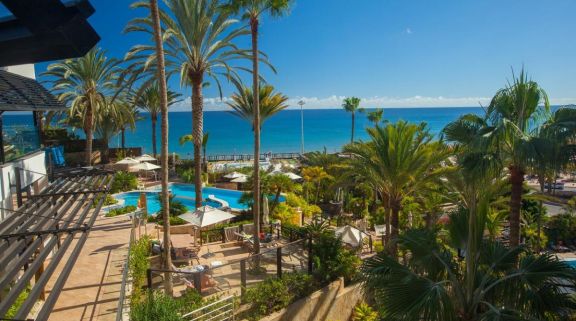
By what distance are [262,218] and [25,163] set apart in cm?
1015

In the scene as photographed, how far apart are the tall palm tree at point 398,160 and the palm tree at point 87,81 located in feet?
61.7

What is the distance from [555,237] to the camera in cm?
2353

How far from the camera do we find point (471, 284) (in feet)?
21.9

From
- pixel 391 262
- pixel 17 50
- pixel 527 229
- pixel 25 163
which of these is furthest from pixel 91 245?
pixel 527 229

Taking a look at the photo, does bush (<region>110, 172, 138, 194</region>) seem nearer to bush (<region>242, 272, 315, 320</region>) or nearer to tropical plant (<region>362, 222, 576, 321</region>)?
bush (<region>242, 272, 315, 320</region>)

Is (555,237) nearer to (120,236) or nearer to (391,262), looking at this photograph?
(391,262)

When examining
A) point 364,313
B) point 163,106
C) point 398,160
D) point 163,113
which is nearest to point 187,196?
point 163,113

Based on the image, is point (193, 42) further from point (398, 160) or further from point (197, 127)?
point (398, 160)

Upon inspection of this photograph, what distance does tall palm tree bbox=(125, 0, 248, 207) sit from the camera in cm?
1479

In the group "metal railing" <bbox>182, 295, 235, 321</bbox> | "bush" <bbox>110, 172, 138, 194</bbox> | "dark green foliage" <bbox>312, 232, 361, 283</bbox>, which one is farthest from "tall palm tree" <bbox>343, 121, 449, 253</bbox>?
"bush" <bbox>110, 172, 138, 194</bbox>

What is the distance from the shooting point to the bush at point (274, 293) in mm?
9602

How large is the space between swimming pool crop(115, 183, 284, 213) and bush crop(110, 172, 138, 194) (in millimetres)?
→ 528

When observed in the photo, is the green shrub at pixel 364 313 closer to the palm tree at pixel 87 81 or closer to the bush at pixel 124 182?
the bush at pixel 124 182

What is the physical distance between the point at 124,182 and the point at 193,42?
1264 centimetres
